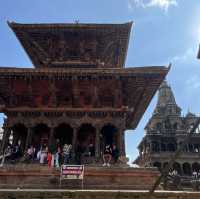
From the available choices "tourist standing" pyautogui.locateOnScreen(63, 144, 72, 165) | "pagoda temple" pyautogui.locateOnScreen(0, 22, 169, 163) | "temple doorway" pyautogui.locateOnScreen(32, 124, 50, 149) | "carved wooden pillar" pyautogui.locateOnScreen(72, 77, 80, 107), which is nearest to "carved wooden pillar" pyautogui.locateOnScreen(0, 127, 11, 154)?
"pagoda temple" pyautogui.locateOnScreen(0, 22, 169, 163)

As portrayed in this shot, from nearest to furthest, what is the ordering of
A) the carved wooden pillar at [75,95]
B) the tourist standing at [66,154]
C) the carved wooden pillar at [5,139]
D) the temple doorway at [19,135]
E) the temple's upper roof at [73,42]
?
the tourist standing at [66,154], the carved wooden pillar at [5,139], the carved wooden pillar at [75,95], the temple doorway at [19,135], the temple's upper roof at [73,42]

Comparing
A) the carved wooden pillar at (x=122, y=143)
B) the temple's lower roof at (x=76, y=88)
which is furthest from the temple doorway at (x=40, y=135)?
the carved wooden pillar at (x=122, y=143)

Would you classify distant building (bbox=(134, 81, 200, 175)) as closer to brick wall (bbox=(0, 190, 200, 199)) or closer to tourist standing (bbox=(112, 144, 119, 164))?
tourist standing (bbox=(112, 144, 119, 164))

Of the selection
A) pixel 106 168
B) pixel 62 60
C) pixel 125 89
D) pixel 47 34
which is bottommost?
pixel 106 168

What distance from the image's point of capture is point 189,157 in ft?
176

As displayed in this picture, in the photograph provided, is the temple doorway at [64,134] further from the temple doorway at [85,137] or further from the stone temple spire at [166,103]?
the stone temple spire at [166,103]

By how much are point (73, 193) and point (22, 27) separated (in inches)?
473

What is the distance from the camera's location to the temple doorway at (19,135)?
573 inches

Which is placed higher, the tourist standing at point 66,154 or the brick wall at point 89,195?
the tourist standing at point 66,154

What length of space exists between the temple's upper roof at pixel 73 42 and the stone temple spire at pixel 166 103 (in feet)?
172

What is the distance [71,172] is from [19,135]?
6.63 m

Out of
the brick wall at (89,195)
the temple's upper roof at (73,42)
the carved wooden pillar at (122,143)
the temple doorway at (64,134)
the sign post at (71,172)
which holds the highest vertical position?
the temple's upper roof at (73,42)

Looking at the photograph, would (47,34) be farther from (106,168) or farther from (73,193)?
(73,193)

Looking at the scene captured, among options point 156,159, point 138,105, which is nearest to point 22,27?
point 138,105
